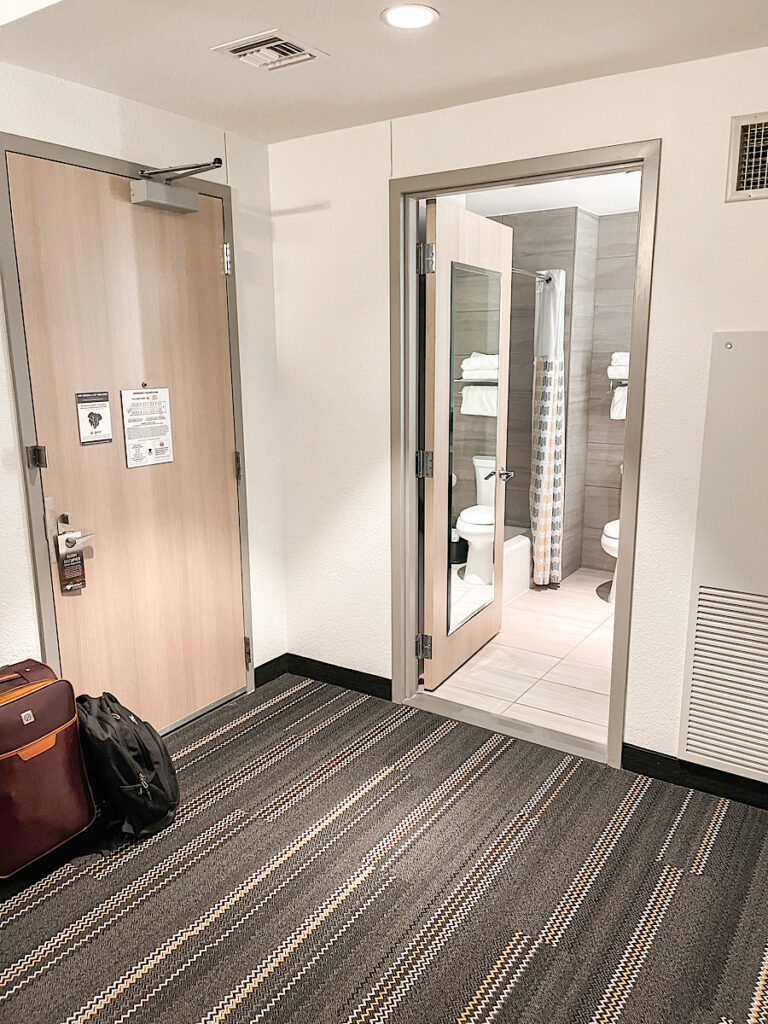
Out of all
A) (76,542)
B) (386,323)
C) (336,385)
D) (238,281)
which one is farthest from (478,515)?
(76,542)

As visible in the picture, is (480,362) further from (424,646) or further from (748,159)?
(748,159)

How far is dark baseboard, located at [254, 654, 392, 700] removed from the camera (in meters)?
3.48

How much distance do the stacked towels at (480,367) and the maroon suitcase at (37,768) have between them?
2.06m

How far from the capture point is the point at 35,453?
2.53 meters

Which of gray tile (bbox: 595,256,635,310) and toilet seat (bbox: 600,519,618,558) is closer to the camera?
toilet seat (bbox: 600,519,618,558)

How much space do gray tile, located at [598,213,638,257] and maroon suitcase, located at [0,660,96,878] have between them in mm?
4198

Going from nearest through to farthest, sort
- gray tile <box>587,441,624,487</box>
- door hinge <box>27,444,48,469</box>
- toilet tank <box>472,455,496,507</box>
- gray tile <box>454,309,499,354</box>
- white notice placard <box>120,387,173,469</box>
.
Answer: door hinge <box>27,444,48,469</box>
white notice placard <box>120,387,173,469</box>
gray tile <box>454,309,499,354</box>
toilet tank <box>472,455,496,507</box>
gray tile <box>587,441,624,487</box>

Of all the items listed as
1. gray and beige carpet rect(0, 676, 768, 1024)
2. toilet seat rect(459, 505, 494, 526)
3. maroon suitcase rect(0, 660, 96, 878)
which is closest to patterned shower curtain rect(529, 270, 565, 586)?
toilet seat rect(459, 505, 494, 526)

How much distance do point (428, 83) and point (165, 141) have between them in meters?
0.99

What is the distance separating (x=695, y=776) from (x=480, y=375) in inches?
73.0

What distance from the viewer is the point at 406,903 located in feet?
7.25

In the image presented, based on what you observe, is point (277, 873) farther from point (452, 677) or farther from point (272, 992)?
point (452, 677)

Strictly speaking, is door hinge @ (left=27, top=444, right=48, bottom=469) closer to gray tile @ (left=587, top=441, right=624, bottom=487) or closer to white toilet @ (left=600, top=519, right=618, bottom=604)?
white toilet @ (left=600, top=519, right=618, bottom=604)

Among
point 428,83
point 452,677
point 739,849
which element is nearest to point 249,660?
point 452,677
